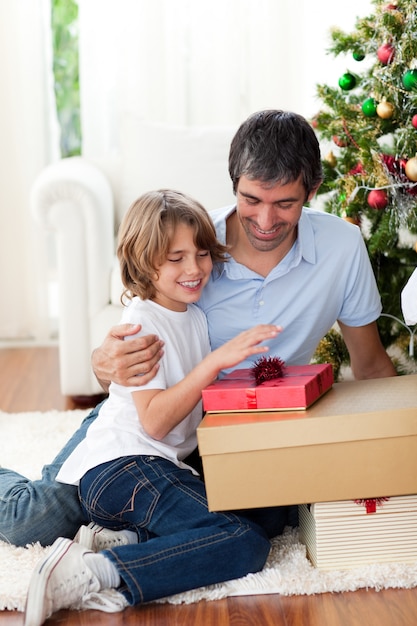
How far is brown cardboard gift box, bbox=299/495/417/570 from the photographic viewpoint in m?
1.72

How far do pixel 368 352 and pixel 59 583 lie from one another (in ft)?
2.98

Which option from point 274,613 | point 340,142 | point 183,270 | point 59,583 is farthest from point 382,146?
point 59,583

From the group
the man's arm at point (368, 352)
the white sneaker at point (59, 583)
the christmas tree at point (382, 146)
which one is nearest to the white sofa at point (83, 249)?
the christmas tree at point (382, 146)

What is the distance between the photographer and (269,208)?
1850 mm

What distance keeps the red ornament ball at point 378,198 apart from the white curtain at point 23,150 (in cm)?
220

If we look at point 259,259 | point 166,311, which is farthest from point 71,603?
point 259,259

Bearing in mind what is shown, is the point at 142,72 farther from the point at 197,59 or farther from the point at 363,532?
the point at 363,532

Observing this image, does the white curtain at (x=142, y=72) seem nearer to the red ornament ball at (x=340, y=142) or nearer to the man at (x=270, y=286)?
the red ornament ball at (x=340, y=142)

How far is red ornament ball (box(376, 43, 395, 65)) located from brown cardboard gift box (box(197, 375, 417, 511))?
3.25 feet

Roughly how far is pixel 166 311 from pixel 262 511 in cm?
46

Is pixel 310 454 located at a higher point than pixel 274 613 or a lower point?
higher

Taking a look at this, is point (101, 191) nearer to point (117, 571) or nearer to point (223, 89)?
point (223, 89)

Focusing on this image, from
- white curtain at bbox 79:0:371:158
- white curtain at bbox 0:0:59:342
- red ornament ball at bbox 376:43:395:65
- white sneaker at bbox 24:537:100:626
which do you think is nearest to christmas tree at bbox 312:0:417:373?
red ornament ball at bbox 376:43:395:65

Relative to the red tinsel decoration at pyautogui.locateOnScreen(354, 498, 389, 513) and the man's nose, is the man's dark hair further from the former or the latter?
the red tinsel decoration at pyautogui.locateOnScreen(354, 498, 389, 513)
